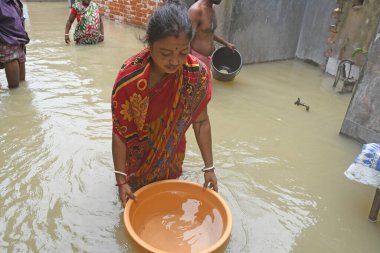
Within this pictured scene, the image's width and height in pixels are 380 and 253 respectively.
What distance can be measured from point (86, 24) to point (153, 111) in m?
4.96

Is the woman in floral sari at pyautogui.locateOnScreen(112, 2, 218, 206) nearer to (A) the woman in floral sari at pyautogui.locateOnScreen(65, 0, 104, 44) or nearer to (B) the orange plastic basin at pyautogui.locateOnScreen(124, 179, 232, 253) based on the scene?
(B) the orange plastic basin at pyautogui.locateOnScreen(124, 179, 232, 253)

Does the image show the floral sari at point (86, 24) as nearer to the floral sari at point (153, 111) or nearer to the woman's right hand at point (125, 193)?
the floral sari at point (153, 111)

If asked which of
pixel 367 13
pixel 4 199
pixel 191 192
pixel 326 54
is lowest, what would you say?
pixel 4 199

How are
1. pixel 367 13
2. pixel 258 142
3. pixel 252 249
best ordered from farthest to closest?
pixel 367 13, pixel 258 142, pixel 252 249

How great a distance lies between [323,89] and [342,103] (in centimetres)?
55

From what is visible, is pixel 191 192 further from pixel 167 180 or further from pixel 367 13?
pixel 367 13

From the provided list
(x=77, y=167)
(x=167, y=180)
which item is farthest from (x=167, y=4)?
(x=77, y=167)

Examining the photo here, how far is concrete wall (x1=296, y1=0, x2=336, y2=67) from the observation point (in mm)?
5563

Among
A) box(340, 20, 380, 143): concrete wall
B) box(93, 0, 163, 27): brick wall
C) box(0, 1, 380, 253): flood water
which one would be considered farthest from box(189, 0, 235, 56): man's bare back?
box(93, 0, 163, 27): brick wall

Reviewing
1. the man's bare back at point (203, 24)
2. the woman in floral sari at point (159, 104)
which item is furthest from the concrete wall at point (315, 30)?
the woman in floral sari at point (159, 104)

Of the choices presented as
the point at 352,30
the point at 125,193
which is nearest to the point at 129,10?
the point at 352,30

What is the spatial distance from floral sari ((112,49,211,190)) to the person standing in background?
8.74 feet

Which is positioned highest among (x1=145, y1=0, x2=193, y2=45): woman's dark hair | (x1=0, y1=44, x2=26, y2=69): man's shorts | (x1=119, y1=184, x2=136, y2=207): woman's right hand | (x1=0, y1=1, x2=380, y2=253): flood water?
(x1=145, y1=0, x2=193, y2=45): woman's dark hair

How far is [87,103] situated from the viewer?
3752 millimetres
